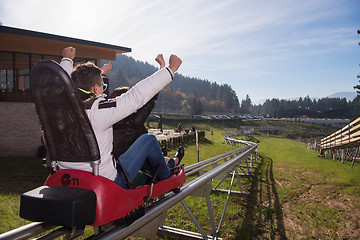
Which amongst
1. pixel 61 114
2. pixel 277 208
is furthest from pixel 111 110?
pixel 277 208

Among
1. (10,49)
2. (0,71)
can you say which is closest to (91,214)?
(10,49)

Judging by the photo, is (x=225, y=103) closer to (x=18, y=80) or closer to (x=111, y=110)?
(x=18, y=80)

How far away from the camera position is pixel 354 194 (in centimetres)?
798

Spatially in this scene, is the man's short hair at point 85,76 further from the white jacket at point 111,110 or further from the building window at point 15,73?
the building window at point 15,73

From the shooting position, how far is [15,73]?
18141mm

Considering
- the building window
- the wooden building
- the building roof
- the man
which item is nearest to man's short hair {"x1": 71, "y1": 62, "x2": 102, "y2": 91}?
the man

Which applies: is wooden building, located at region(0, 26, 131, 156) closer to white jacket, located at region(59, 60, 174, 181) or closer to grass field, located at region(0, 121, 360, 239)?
grass field, located at region(0, 121, 360, 239)

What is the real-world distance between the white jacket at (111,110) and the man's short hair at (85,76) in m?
0.20

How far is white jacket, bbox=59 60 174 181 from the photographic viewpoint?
6.57 ft

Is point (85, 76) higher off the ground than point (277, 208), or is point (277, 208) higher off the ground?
point (85, 76)

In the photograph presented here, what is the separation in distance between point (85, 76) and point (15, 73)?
19.6 metres

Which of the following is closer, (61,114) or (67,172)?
(61,114)

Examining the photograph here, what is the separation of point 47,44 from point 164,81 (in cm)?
1831

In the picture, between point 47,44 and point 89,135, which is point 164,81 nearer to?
point 89,135
